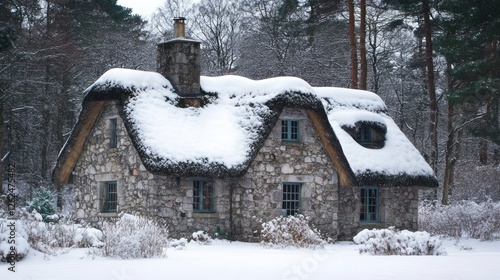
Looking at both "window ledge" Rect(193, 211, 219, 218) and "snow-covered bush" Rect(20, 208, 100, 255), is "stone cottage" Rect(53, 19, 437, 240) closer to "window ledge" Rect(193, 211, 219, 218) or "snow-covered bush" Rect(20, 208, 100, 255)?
"window ledge" Rect(193, 211, 219, 218)

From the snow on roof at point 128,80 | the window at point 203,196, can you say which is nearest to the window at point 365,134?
the window at point 203,196

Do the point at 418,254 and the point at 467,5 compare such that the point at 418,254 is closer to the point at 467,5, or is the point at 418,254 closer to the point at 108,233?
the point at 108,233

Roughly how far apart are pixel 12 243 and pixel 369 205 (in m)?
13.2

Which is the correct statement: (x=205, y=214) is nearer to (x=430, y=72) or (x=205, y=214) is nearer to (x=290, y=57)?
(x=430, y=72)

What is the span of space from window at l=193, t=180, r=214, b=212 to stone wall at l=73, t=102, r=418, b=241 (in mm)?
174

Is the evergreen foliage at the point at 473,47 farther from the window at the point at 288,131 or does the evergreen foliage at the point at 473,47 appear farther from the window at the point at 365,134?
the window at the point at 288,131

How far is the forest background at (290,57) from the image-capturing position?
2817 cm

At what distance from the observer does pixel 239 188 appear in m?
21.0

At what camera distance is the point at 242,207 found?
2091 cm

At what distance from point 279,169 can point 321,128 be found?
66.6 inches

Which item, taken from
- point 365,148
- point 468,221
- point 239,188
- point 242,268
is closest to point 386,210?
point 365,148

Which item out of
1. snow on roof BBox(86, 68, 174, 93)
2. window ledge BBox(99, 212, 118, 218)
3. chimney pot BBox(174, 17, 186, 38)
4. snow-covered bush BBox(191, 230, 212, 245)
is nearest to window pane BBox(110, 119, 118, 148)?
snow on roof BBox(86, 68, 174, 93)

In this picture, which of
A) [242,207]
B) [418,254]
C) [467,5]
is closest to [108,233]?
[418,254]

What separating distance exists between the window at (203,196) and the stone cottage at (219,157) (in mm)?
30
